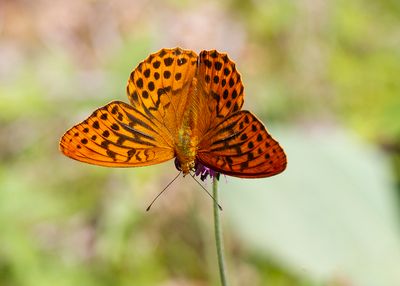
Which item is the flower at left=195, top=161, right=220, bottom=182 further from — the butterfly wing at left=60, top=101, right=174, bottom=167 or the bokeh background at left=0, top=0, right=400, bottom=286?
the bokeh background at left=0, top=0, right=400, bottom=286

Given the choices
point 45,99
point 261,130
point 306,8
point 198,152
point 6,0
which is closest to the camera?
point 261,130

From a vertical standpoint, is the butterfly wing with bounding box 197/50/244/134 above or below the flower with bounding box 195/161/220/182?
above

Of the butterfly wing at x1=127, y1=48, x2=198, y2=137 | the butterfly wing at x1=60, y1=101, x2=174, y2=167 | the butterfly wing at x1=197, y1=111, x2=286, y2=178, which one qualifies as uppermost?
the butterfly wing at x1=127, y1=48, x2=198, y2=137

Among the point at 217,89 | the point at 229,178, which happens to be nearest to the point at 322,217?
the point at 229,178

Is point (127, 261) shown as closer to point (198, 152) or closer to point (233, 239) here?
point (233, 239)

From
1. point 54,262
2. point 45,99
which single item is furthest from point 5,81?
point 54,262

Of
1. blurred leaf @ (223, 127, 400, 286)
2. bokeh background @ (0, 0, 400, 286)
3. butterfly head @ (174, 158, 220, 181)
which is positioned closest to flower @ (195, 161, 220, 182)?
butterfly head @ (174, 158, 220, 181)

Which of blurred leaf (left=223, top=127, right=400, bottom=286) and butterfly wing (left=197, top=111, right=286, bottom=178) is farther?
blurred leaf (left=223, top=127, right=400, bottom=286)
